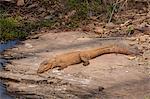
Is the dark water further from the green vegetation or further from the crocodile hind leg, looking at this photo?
the crocodile hind leg

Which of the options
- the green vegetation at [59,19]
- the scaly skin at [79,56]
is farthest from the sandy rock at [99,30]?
the scaly skin at [79,56]

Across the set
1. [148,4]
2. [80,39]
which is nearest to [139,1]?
[148,4]

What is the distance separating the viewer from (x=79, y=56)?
7219 millimetres

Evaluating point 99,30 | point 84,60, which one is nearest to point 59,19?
point 99,30

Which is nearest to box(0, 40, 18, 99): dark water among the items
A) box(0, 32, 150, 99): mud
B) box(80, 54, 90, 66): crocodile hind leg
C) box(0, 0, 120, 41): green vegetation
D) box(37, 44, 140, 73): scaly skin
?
box(0, 32, 150, 99): mud

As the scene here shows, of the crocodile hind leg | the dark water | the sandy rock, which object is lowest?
the dark water

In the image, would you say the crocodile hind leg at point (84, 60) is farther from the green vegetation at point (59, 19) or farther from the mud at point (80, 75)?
the green vegetation at point (59, 19)

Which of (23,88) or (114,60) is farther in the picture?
(114,60)

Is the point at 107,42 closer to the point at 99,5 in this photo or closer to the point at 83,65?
the point at 83,65

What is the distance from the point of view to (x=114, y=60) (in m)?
7.22

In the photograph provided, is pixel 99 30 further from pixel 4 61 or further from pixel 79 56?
pixel 4 61

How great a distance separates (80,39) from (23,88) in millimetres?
2609

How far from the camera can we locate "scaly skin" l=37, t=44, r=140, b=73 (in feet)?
22.7

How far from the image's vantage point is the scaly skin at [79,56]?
6914 millimetres
